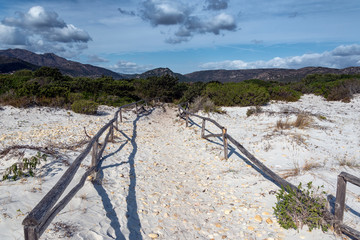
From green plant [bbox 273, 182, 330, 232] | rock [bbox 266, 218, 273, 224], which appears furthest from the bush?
green plant [bbox 273, 182, 330, 232]

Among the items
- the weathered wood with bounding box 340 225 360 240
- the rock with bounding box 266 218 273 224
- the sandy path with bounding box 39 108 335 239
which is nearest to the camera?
the weathered wood with bounding box 340 225 360 240

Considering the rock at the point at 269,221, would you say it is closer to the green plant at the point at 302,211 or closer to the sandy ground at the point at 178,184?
the sandy ground at the point at 178,184

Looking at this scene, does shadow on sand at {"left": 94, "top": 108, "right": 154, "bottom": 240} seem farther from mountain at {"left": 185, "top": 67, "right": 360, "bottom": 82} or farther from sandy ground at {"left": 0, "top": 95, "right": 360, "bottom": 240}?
mountain at {"left": 185, "top": 67, "right": 360, "bottom": 82}

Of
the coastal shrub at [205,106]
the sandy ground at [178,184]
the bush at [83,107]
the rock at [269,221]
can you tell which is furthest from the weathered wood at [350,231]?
the bush at [83,107]

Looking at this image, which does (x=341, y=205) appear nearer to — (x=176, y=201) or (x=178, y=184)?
(x=176, y=201)

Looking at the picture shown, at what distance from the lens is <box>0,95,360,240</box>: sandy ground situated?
12.5 feet

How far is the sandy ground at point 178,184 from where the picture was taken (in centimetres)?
380

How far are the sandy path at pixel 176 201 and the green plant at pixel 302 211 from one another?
0.14 meters

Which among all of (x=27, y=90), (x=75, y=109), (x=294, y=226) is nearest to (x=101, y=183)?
(x=294, y=226)

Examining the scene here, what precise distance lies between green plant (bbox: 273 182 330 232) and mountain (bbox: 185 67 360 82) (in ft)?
193

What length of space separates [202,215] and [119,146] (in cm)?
510

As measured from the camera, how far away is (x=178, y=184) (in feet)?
19.7

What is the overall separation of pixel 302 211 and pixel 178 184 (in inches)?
121

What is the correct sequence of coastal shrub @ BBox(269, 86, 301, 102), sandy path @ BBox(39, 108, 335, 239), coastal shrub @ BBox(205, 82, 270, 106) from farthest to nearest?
coastal shrub @ BBox(269, 86, 301, 102) → coastal shrub @ BBox(205, 82, 270, 106) → sandy path @ BBox(39, 108, 335, 239)
